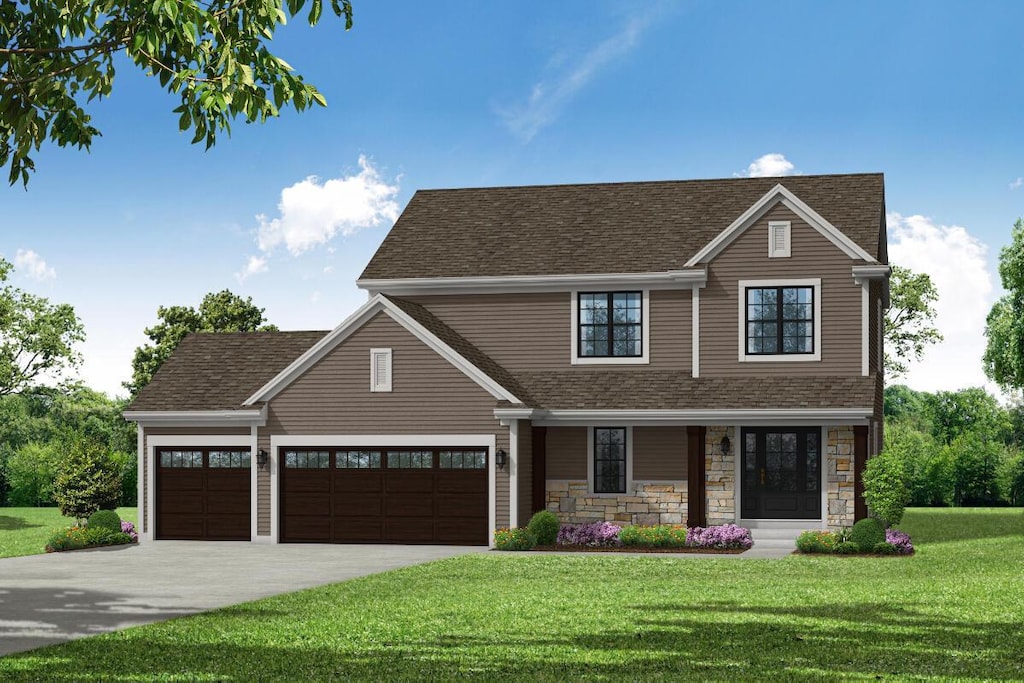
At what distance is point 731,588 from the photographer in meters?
19.8

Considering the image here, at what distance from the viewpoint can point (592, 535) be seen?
2847 centimetres

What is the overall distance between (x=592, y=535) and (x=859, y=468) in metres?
6.00

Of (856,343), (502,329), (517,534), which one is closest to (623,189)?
(502,329)

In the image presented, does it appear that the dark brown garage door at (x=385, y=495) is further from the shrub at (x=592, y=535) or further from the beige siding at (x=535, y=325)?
the beige siding at (x=535, y=325)

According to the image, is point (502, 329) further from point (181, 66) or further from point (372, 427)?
point (181, 66)

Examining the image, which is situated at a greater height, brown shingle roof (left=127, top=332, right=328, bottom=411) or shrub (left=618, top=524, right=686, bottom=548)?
brown shingle roof (left=127, top=332, right=328, bottom=411)

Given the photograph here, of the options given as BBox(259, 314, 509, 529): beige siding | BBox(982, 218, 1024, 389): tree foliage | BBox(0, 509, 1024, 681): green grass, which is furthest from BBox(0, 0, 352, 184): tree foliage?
BBox(982, 218, 1024, 389): tree foliage

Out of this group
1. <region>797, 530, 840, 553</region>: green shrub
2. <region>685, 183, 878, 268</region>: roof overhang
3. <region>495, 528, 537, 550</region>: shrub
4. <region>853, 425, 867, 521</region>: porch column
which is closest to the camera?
<region>797, 530, 840, 553</region>: green shrub

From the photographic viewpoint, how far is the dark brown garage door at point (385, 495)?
29.5 meters

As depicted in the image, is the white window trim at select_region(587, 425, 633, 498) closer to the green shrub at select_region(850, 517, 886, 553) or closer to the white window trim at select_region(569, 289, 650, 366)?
the white window trim at select_region(569, 289, 650, 366)

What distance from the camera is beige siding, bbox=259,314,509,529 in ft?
96.1

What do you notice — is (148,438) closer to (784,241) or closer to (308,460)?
(308,460)

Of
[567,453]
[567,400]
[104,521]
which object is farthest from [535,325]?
[104,521]

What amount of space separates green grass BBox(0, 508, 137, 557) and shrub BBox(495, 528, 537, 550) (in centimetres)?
987
